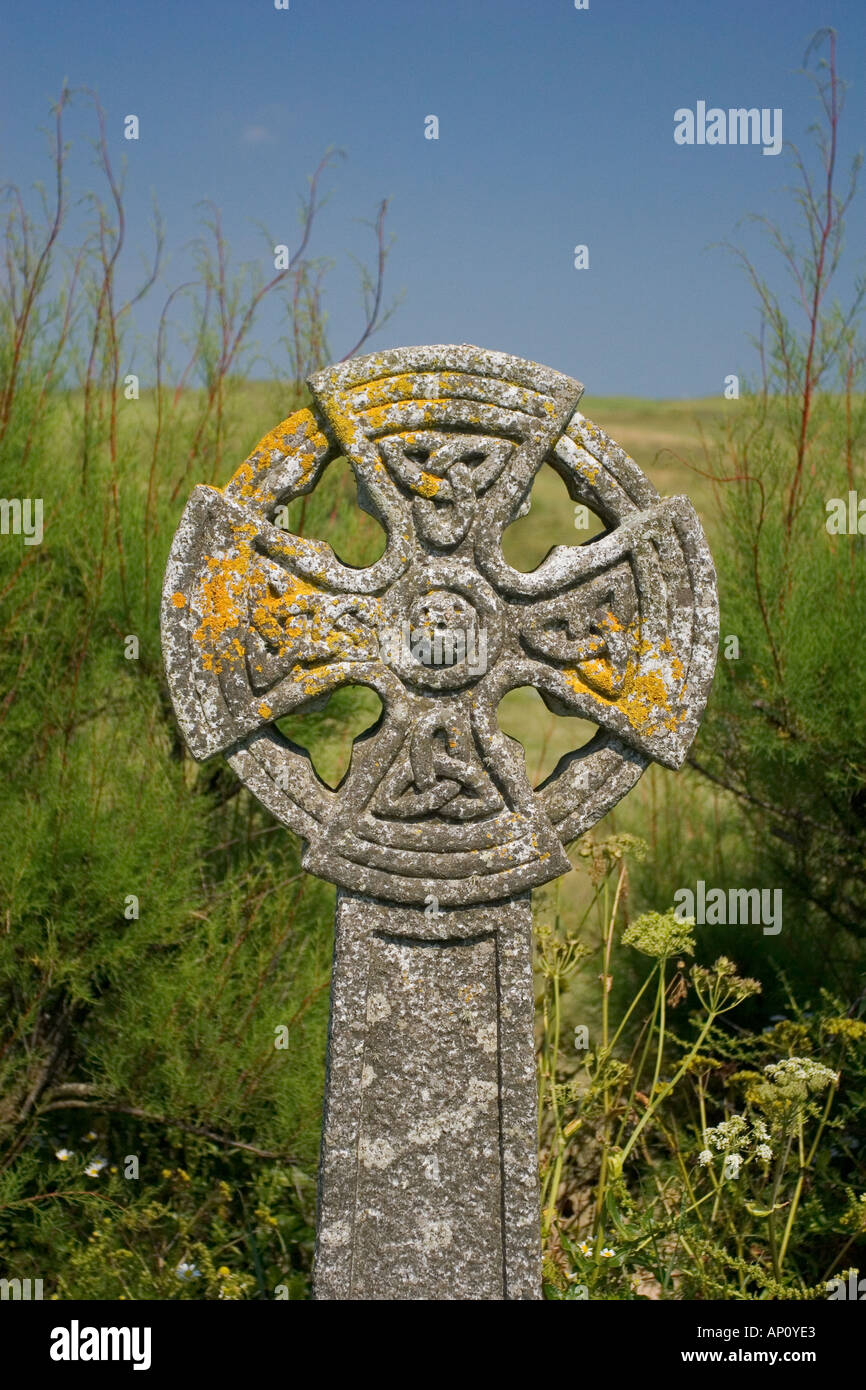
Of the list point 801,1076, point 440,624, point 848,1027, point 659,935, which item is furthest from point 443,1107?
point 848,1027

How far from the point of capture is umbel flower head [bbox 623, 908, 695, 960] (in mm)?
3117

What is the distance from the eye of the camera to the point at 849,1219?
3305 mm

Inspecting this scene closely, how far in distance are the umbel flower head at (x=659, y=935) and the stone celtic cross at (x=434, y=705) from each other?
1.84 feet

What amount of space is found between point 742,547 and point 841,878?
1329 millimetres

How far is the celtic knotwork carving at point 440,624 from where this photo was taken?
2592 mm

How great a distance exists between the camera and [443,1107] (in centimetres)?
266

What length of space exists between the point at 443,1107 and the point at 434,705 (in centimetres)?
85

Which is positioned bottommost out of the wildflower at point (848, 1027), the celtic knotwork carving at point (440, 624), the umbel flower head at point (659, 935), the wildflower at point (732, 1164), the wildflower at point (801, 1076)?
the wildflower at point (732, 1164)

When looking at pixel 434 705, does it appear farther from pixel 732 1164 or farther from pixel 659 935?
pixel 732 1164

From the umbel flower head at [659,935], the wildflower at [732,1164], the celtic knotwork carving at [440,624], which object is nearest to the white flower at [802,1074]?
the wildflower at [732,1164]

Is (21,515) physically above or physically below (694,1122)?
above

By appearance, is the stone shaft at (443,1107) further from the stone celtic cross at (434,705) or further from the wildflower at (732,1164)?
the wildflower at (732,1164)

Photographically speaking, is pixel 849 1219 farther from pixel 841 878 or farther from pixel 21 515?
pixel 21 515
